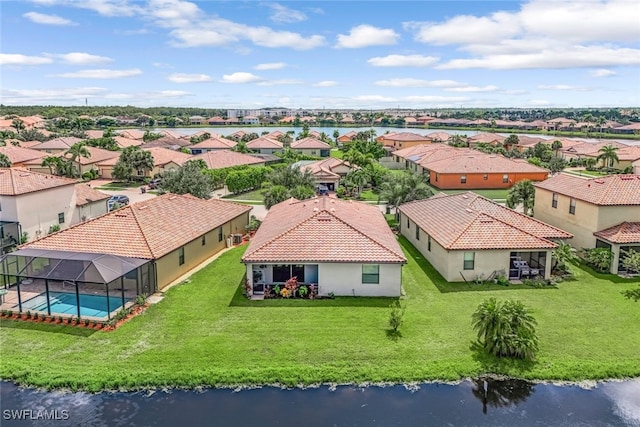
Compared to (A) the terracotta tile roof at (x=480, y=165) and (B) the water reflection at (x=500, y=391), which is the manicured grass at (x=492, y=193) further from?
→ (B) the water reflection at (x=500, y=391)

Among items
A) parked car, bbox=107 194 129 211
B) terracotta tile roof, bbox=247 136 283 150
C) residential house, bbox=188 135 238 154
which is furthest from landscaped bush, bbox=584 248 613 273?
residential house, bbox=188 135 238 154

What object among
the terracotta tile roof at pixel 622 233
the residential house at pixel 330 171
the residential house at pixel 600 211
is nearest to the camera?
the terracotta tile roof at pixel 622 233

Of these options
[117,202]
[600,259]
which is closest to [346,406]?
[600,259]

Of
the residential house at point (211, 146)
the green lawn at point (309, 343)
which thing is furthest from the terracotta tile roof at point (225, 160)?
the green lawn at point (309, 343)

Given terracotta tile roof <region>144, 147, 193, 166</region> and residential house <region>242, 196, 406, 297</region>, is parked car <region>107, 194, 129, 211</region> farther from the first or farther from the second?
residential house <region>242, 196, 406, 297</region>

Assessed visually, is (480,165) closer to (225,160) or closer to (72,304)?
(225,160)

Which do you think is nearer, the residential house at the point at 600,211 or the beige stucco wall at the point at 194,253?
the beige stucco wall at the point at 194,253

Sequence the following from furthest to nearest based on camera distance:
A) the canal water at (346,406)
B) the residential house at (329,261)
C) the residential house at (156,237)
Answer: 1. the residential house at (156,237)
2. the residential house at (329,261)
3. the canal water at (346,406)
